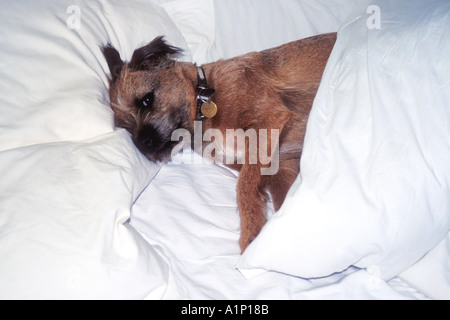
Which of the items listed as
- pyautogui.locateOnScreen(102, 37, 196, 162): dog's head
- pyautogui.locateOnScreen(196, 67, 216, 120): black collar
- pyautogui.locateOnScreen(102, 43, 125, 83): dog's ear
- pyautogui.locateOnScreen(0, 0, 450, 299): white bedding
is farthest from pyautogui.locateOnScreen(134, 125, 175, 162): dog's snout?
pyautogui.locateOnScreen(102, 43, 125, 83): dog's ear

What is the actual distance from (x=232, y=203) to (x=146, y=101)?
0.88 m

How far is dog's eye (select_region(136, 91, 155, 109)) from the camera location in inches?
86.0

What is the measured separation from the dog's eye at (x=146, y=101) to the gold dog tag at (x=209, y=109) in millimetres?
352

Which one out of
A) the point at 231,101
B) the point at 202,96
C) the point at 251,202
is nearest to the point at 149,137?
the point at 202,96

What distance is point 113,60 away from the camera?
84.2 inches

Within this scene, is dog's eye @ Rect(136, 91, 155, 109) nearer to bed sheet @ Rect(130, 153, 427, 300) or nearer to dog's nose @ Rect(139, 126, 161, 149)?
dog's nose @ Rect(139, 126, 161, 149)

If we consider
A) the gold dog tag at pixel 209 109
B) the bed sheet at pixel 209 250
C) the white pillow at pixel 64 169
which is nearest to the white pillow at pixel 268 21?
the gold dog tag at pixel 209 109

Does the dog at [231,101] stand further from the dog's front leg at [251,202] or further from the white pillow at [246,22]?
the white pillow at [246,22]

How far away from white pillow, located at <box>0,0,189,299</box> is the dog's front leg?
45cm

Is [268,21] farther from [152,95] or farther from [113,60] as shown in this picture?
[113,60]

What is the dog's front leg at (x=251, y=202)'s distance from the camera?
5.39ft

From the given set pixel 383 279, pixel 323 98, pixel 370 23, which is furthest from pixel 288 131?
pixel 383 279

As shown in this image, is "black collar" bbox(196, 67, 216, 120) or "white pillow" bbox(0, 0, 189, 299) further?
"black collar" bbox(196, 67, 216, 120)
